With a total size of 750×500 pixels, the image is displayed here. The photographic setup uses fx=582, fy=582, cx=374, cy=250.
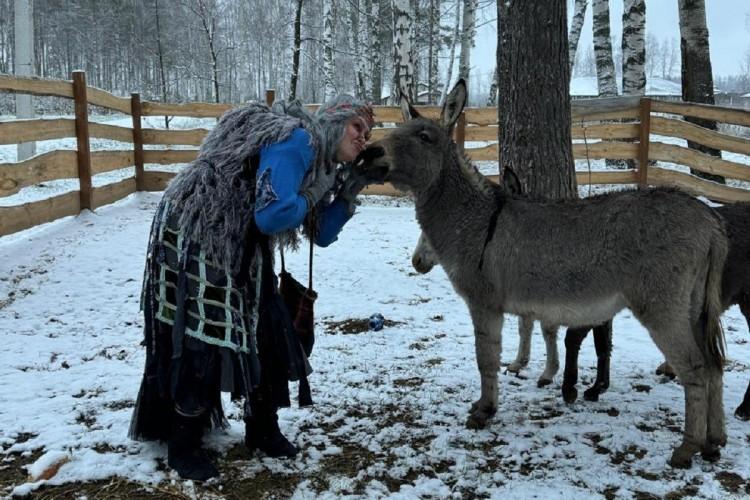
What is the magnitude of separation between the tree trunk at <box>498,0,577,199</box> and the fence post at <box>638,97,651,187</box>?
7651 mm

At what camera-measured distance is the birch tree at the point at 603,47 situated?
50.1 feet

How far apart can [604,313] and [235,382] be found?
2.05m

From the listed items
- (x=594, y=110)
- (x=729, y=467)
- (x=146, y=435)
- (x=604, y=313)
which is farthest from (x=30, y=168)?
(x=594, y=110)

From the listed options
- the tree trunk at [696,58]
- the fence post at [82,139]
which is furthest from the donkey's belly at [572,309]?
the tree trunk at [696,58]

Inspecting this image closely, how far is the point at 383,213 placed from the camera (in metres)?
11.3

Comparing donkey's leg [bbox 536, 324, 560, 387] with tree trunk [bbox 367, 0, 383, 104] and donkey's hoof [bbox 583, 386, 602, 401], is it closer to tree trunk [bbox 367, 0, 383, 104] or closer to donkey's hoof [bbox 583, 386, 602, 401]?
donkey's hoof [bbox 583, 386, 602, 401]

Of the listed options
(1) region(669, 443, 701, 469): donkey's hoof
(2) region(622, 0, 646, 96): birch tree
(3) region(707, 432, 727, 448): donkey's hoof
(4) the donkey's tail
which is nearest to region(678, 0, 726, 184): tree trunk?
(2) region(622, 0, 646, 96): birch tree

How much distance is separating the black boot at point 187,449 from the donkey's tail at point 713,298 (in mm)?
2742

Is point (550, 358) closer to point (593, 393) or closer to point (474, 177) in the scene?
point (593, 393)

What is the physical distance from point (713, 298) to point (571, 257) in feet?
2.57

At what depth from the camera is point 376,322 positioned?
5.41 m

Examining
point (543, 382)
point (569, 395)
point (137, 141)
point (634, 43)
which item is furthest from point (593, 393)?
point (634, 43)

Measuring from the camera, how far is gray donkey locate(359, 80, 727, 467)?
3.10 m

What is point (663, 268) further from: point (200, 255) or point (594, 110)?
point (594, 110)
